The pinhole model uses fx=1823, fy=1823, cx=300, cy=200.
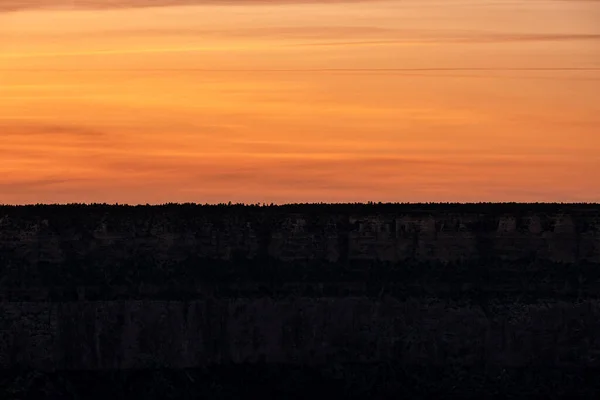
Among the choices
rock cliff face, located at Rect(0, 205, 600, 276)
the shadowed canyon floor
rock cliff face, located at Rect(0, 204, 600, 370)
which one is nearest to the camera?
the shadowed canyon floor

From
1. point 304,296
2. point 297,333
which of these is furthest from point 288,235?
point 297,333

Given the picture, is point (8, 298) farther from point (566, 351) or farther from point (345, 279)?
point (566, 351)

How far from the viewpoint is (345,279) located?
6788 cm

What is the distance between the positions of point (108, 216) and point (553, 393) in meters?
17.8

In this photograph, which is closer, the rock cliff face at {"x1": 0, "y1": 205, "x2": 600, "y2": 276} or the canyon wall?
the canyon wall

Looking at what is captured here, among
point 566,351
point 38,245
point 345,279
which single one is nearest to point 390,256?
point 345,279

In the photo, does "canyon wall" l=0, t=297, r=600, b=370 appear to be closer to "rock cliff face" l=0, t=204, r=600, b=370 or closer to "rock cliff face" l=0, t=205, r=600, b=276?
"rock cliff face" l=0, t=204, r=600, b=370

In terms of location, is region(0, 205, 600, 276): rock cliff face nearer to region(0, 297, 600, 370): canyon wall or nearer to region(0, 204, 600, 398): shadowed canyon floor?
region(0, 204, 600, 398): shadowed canyon floor

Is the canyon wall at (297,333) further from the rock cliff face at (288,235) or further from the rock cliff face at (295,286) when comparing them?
the rock cliff face at (288,235)

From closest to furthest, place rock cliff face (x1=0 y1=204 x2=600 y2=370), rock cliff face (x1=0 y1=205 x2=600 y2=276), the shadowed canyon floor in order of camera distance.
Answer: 1. the shadowed canyon floor
2. rock cliff face (x1=0 y1=204 x2=600 y2=370)
3. rock cliff face (x1=0 y1=205 x2=600 y2=276)

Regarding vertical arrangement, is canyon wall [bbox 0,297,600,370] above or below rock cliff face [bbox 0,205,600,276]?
below

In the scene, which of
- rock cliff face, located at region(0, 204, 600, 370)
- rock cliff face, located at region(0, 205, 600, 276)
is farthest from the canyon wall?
rock cliff face, located at region(0, 205, 600, 276)

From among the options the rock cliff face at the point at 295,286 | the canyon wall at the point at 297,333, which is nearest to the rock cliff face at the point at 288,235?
the rock cliff face at the point at 295,286

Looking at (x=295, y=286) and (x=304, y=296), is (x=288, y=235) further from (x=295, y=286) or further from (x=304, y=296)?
(x=304, y=296)
